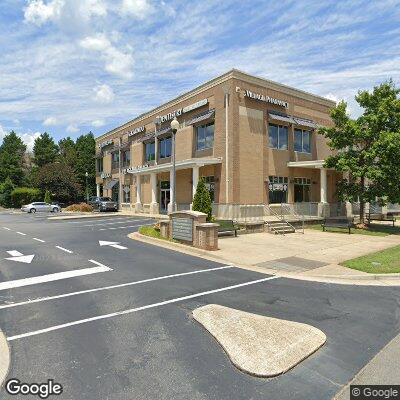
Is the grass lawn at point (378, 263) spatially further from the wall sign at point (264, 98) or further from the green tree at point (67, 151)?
the green tree at point (67, 151)

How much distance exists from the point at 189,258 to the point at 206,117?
1778cm

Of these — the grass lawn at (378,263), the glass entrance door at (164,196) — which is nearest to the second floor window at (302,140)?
the glass entrance door at (164,196)

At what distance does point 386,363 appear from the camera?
536 cm

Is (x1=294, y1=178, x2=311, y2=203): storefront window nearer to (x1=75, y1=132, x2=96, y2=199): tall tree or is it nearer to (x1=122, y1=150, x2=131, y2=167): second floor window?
(x1=122, y1=150, x2=131, y2=167): second floor window

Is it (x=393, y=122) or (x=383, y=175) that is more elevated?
(x=393, y=122)

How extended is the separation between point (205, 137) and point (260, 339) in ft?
84.8

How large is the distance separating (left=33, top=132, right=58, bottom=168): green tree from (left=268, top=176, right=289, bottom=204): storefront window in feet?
209

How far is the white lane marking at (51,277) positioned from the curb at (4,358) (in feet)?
11.8

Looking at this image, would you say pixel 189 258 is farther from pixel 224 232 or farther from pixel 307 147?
pixel 307 147

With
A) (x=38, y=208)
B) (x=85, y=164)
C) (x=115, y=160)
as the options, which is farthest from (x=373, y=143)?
(x=85, y=164)

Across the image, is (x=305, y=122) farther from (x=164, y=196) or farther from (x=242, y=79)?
(x=164, y=196)

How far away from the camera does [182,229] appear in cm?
1659

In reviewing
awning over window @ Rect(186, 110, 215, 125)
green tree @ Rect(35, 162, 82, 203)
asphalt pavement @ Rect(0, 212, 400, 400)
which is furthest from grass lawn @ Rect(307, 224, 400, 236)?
green tree @ Rect(35, 162, 82, 203)

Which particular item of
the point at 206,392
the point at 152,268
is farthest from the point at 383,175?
the point at 206,392
